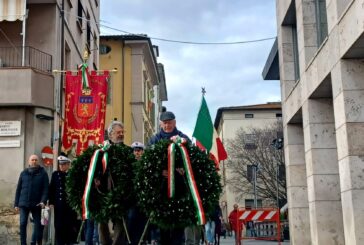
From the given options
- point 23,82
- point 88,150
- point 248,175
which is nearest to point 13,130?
point 23,82

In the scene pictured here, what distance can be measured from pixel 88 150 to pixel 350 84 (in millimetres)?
6145

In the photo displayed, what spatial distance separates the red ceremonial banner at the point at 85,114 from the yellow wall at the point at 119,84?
22448 millimetres

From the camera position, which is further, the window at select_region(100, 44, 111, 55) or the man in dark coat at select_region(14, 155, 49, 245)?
the window at select_region(100, 44, 111, 55)

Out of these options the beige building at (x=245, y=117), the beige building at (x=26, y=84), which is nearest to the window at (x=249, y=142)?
the beige building at (x=245, y=117)

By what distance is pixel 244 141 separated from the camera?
227 ft

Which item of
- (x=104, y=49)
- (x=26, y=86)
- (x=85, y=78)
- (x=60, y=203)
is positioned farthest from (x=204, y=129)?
(x=104, y=49)

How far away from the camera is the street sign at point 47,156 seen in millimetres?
20719

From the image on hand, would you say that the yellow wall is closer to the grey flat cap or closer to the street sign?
the street sign

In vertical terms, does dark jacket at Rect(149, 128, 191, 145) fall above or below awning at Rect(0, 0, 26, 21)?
below

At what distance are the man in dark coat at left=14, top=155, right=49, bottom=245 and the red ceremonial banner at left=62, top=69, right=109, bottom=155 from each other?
6.57 m

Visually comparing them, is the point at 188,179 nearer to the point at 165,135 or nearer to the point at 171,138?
the point at 171,138

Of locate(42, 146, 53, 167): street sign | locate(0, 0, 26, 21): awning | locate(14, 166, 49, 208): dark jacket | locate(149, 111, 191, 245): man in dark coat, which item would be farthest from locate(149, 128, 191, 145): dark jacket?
locate(0, 0, 26, 21): awning

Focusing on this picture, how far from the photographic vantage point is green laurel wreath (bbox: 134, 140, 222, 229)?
8.45 m

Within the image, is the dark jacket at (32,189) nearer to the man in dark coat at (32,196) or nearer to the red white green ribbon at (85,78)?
the man in dark coat at (32,196)
